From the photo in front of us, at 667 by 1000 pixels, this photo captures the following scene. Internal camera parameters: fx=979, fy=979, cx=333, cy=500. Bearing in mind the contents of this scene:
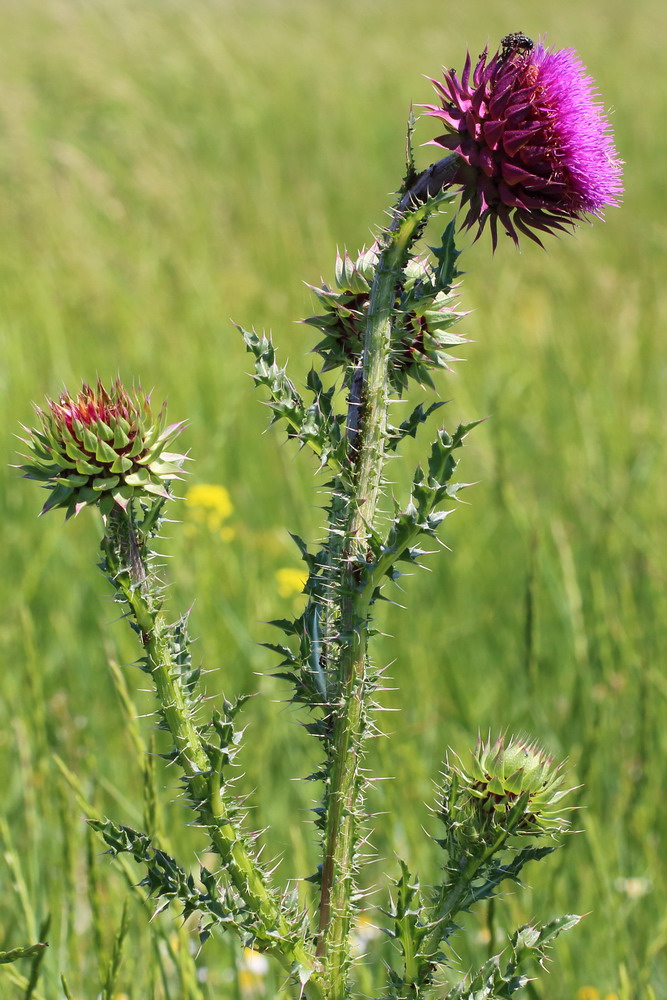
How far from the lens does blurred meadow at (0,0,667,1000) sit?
2.33 metres

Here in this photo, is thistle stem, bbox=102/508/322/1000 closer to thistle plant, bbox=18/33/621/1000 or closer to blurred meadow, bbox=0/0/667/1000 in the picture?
thistle plant, bbox=18/33/621/1000

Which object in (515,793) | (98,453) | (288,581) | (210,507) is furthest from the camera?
(210,507)

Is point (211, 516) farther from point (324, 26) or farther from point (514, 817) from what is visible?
point (324, 26)

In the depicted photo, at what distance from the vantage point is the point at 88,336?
17.6ft

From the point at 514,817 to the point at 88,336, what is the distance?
4.58m

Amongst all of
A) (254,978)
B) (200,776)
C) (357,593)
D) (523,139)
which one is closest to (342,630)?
(357,593)

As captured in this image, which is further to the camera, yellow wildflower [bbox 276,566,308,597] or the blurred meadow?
yellow wildflower [bbox 276,566,308,597]

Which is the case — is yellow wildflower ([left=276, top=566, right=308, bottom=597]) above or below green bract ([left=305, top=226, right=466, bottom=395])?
above

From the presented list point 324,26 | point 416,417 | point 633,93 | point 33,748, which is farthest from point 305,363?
point 324,26

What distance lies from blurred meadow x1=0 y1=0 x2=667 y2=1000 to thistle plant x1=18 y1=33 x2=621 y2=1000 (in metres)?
0.17

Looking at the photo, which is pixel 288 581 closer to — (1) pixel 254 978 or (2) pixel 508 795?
(1) pixel 254 978

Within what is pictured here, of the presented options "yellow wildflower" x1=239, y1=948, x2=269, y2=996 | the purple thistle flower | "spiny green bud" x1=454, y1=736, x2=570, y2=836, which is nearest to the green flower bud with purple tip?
"spiny green bud" x1=454, y1=736, x2=570, y2=836

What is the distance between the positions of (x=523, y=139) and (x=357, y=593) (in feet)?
2.05

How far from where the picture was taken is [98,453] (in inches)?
47.1
